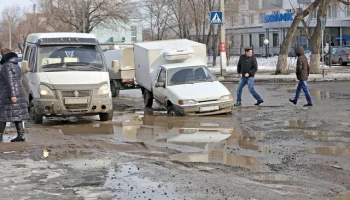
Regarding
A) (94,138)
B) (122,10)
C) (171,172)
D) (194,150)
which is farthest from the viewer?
(122,10)

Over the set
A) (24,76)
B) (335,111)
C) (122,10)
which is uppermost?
(122,10)

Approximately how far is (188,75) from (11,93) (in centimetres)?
673

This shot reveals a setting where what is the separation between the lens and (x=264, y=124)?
13.0 meters

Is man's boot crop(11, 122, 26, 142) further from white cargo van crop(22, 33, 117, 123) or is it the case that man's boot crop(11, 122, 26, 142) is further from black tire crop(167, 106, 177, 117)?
black tire crop(167, 106, 177, 117)

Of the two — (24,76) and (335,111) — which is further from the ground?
(24,76)

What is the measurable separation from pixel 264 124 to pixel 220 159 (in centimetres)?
429

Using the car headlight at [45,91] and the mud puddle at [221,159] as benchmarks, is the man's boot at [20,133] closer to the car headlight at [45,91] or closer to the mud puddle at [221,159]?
the car headlight at [45,91]

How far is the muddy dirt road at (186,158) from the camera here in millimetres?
6953

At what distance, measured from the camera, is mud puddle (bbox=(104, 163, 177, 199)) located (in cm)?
673

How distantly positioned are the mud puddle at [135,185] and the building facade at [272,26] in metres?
47.8

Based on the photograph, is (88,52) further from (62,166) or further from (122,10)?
(122,10)

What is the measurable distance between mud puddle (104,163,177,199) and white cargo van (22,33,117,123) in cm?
544

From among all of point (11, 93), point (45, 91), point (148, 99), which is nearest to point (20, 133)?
point (11, 93)

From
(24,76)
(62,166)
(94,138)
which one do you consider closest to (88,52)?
(24,76)
